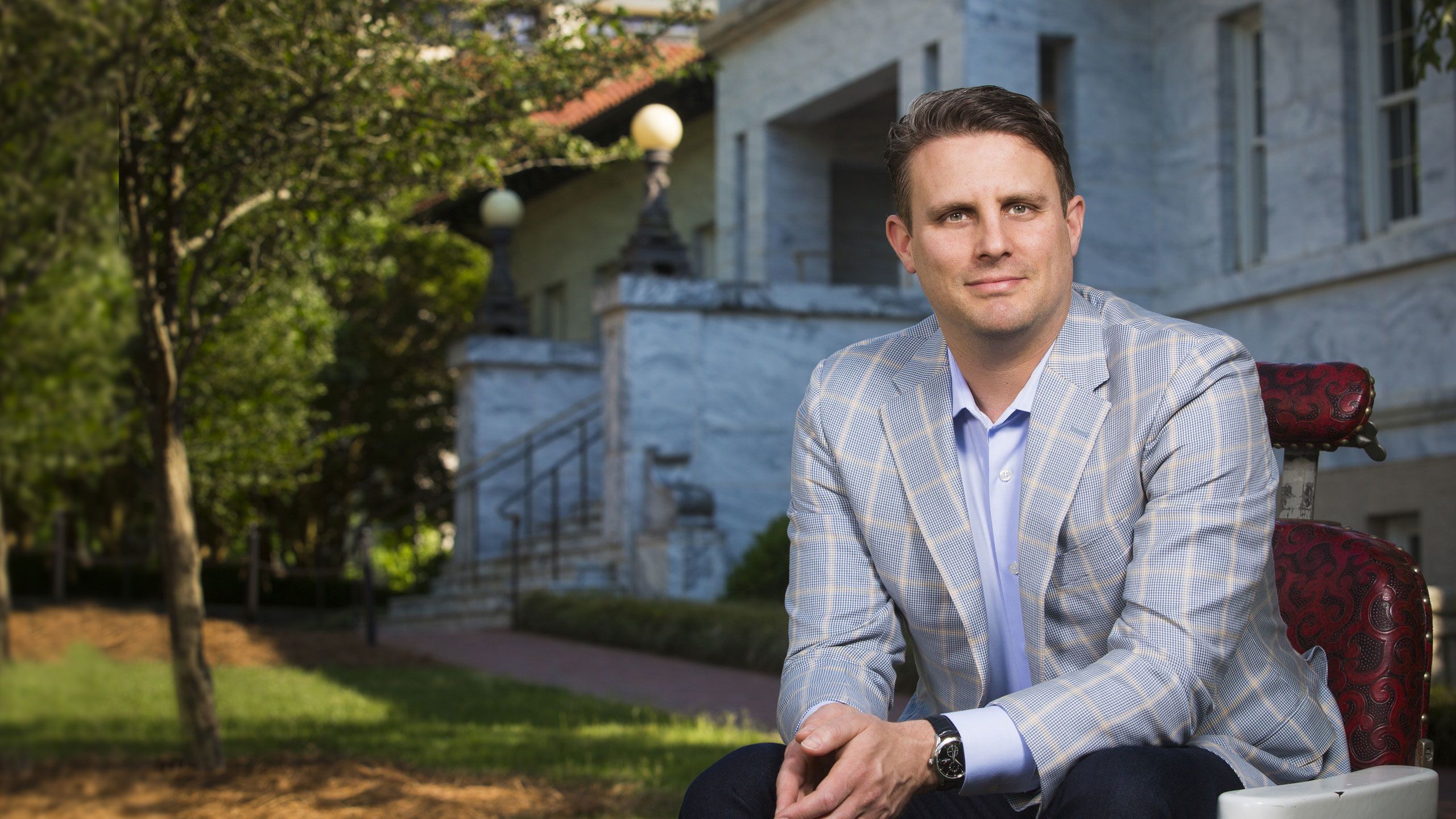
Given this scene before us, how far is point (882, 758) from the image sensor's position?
2234 mm

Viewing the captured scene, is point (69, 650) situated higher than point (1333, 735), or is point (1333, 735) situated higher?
point (69, 650)

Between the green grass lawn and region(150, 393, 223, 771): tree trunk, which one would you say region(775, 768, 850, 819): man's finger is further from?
region(150, 393, 223, 771): tree trunk

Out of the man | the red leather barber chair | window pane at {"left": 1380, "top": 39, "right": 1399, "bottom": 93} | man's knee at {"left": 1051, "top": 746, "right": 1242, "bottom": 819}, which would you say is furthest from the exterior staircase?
man's knee at {"left": 1051, "top": 746, "right": 1242, "bottom": 819}

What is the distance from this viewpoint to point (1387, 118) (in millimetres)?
10859

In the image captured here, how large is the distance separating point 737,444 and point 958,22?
424 centimetres

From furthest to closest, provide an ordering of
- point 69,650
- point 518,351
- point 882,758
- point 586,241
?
point 586,241
point 518,351
point 882,758
point 69,650

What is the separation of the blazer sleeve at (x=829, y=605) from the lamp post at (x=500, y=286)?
14.8 meters

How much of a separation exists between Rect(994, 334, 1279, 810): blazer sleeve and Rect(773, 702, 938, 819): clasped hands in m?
0.17

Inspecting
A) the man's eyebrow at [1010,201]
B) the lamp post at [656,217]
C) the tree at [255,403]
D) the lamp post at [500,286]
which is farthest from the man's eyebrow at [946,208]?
the lamp post at [500,286]

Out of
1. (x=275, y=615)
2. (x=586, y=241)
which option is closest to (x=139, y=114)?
(x=275, y=615)

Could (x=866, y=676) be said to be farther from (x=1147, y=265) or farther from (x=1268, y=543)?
(x=1147, y=265)

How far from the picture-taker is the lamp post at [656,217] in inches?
528

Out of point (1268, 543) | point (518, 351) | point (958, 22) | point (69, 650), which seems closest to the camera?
point (69, 650)

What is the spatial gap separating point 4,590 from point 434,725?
20.1ft
